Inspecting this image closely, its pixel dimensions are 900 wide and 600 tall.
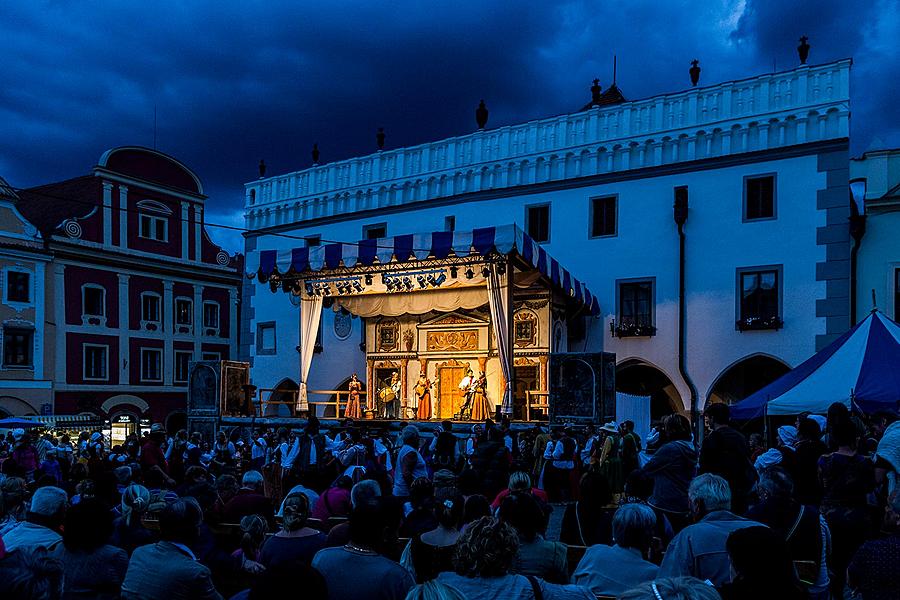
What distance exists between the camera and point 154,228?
3444 cm

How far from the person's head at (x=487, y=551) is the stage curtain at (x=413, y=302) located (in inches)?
772

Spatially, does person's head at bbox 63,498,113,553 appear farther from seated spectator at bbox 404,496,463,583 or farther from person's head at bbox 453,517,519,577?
person's head at bbox 453,517,519,577

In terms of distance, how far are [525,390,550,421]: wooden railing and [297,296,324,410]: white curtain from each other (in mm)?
6427

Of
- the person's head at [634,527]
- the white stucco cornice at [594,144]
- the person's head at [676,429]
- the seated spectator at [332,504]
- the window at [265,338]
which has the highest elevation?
the white stucco cornice at [594,144]

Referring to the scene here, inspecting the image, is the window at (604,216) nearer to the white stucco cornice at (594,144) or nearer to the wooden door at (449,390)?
the white stucco cornice at (594,144)

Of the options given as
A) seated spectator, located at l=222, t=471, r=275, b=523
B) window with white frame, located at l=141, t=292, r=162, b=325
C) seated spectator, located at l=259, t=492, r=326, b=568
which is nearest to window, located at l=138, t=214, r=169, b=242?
window with white frame, located at l=141, t=292, r=162, b=325

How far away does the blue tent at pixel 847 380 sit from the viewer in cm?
1100

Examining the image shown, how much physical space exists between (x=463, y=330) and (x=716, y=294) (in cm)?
798

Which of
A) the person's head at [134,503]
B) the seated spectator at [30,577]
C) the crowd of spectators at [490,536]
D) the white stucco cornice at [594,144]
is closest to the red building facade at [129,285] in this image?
the white stucco cornice at [594,144]

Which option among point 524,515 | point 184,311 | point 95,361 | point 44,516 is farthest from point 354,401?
point 524,515

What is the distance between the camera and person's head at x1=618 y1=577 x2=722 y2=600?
7.54 ft

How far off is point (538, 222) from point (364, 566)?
2124cm

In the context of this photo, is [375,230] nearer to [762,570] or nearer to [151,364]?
[151,364]

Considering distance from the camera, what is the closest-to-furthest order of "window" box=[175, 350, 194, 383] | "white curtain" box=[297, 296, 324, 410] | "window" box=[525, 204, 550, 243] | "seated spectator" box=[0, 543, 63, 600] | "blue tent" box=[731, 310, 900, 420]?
1. "seated spectator" box=[0, 543, 63, 600]
2. "blue tent" box=[731, 310, 900, 420]
3. "white curtain" box=[297, 296, 324, 410]
4. "window" box=[525, 204, 550, 243]
5. "window" box=[175, 350, 194, 383]
